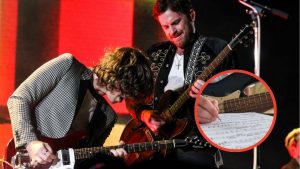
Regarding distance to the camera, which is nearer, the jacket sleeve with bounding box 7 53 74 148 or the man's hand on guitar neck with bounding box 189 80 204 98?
the jacket sleeve with bounding box 7 53 74 148

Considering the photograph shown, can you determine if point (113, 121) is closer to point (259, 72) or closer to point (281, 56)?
point (259, 72)

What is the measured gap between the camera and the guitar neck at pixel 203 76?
2.54m

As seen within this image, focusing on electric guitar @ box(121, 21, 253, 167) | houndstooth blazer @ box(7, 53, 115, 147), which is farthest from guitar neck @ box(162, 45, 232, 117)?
houndstooth blazer @ box(7, 53, 115, 147)

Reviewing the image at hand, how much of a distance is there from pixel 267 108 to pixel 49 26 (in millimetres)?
1384

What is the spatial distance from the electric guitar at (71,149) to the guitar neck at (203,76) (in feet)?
0.57

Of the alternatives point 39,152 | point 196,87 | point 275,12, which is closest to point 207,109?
point 196,87

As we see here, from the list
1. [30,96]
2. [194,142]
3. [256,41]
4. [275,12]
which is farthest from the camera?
[256,41]

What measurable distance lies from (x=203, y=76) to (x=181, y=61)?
0.20m

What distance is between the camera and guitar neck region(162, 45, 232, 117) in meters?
2.54

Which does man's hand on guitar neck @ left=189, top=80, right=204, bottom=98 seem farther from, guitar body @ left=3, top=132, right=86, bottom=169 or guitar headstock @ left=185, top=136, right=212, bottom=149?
guitar body @ left=3, top=132, right=86, bottom=169

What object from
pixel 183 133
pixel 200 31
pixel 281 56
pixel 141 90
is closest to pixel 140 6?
pixel 200 31

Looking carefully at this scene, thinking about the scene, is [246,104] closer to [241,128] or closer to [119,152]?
[241,128]

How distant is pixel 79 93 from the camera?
2432 millimetres

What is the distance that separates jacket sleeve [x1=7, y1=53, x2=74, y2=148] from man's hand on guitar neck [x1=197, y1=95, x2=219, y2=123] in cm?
78
